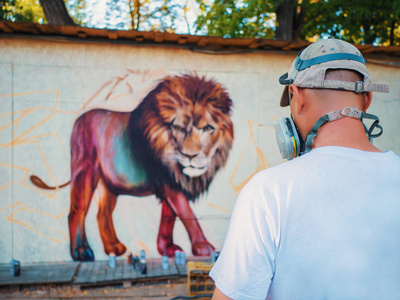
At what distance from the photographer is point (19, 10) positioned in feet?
49.2

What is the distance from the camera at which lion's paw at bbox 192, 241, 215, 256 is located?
19.6 ft

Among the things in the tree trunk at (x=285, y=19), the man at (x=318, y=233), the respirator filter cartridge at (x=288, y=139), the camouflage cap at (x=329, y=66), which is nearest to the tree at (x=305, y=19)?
the tree trunk at (x=285, y=19)

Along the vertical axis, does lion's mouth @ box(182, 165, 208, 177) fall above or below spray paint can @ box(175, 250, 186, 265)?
above

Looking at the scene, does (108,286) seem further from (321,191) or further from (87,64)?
(321,191)

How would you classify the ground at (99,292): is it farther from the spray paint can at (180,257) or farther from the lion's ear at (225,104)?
the lion's ear at (225,104)

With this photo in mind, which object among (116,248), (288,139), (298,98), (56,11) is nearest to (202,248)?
(116,248)

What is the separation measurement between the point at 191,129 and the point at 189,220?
4.60ft

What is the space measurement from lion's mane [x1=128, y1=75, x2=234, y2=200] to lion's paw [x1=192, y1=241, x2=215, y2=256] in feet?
2.39

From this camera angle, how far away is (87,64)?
5621 millimetres

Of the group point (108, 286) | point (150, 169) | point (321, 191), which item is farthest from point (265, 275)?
point (150, 169)

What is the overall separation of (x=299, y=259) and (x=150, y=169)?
4848 millimetres

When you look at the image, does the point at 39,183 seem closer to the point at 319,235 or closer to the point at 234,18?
the point at 319,235

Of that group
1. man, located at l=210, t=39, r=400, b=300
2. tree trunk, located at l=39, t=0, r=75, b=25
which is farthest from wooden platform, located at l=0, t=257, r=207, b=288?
tree trunk, located at l=39, t=0, r=75, b=25

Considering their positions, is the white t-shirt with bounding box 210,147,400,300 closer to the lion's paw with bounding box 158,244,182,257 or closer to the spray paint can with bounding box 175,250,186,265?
the spray paint can with bounding box 175,250,186,265
